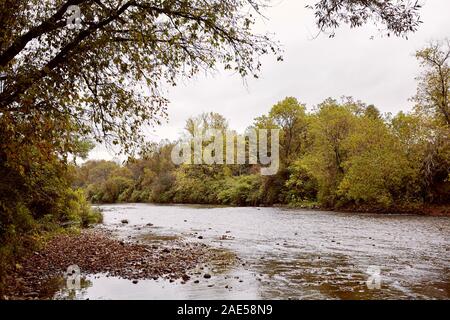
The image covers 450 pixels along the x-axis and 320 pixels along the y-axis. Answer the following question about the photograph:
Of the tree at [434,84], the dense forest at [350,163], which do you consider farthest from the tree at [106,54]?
the tree at [434,84]

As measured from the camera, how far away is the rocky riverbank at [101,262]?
869 centimetres

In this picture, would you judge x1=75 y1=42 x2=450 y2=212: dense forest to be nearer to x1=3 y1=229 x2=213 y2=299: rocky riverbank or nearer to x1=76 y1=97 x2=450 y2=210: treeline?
x1=76 y1=97 x2=450 y2=210: treeline

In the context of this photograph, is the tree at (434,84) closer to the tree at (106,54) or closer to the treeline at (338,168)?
the treeline at (338,168)

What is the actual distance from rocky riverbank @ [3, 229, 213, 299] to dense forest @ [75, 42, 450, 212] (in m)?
3.35

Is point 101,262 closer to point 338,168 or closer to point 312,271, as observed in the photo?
point 312,271

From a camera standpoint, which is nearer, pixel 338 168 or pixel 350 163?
pixel 350 163

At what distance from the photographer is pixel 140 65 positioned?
10.9m

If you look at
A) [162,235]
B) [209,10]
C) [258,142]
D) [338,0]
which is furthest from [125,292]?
[258,142]

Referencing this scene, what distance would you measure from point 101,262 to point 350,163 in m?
31.7

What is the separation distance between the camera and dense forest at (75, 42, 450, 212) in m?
32.8

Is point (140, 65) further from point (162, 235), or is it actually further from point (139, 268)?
point (162, 235)

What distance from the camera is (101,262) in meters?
11.3

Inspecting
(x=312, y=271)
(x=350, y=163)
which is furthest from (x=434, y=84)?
(x=312, y=271)

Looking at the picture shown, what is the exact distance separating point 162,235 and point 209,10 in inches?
479
